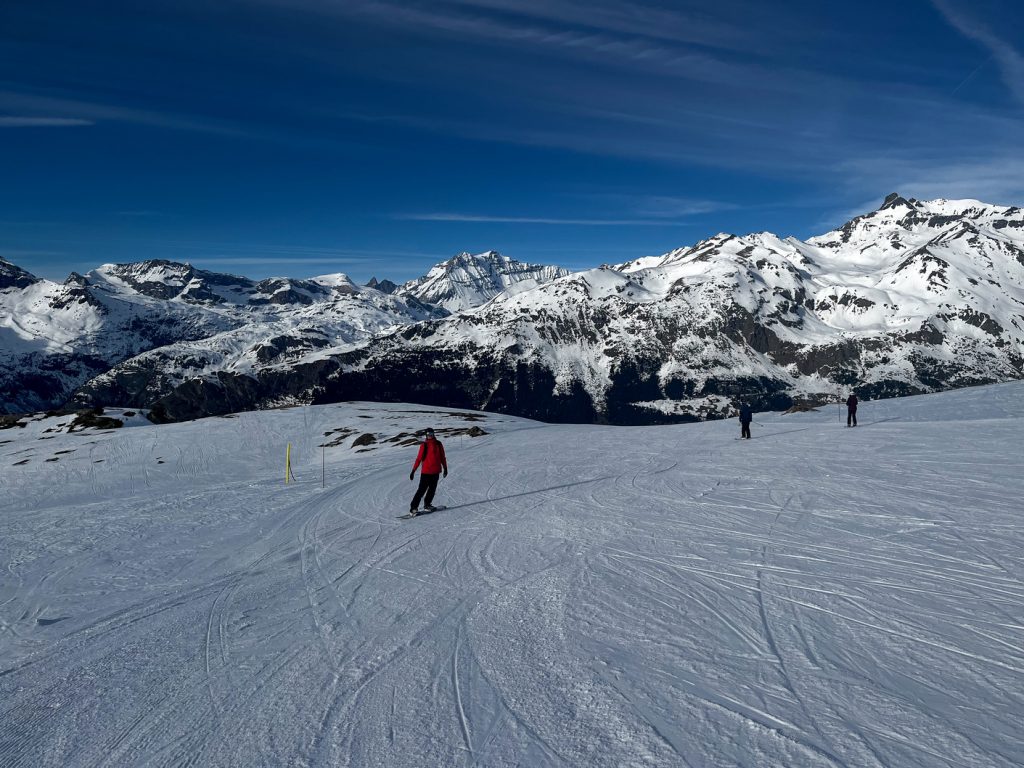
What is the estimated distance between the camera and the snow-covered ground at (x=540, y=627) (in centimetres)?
562

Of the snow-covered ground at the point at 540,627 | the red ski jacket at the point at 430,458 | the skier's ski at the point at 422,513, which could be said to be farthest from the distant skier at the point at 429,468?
the snow-covered ground at the point at 540,627

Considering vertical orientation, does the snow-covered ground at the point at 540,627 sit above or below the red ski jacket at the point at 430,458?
below

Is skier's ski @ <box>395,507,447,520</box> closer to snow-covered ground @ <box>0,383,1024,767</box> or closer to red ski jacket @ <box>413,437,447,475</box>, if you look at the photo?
snow-covered ground @ <box>0,383,1024,767</box>

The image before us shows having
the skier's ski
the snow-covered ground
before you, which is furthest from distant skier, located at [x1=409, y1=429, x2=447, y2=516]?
the snow-covered ground

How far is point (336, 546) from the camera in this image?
13648mm

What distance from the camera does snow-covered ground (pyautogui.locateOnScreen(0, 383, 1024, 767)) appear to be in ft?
18.4

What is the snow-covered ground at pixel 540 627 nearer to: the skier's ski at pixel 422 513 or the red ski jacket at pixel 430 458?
the skier's ski at pixel 422 513

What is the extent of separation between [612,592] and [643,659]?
2372 millimetres

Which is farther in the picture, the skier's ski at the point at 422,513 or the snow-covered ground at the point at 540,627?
the skier's ski at the point at 422,513

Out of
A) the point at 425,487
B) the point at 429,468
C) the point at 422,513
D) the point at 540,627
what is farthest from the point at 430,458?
the point at 540,627

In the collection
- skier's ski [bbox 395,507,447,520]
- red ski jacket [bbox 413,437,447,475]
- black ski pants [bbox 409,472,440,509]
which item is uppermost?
red ski jacket [bbox 413,437,447,475]

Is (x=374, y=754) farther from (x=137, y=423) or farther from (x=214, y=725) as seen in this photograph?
(x=137, y=423)

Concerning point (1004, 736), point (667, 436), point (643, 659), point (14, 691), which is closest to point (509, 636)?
point (643, 659)

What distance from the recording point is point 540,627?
809 centimetres
